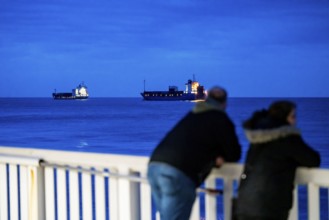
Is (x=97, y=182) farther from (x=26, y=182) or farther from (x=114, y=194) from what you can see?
(x=26, y=182)

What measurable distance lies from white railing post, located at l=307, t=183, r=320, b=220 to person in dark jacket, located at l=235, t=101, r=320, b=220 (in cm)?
12

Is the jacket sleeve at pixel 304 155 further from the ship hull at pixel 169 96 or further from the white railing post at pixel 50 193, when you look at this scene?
the ship hull at pixel 169 96

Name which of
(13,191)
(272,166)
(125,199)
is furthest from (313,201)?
(13,191)

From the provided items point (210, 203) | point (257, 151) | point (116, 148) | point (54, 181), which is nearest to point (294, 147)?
point (257, 151)

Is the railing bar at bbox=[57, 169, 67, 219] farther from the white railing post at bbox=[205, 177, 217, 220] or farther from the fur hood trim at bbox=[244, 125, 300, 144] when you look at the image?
the fur hood trim at bbox=[244, 125, 300, 144]

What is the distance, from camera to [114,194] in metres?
3.88

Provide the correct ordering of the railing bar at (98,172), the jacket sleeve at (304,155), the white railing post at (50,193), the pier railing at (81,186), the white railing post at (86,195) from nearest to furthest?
the jacket sleeve at (304,155)
the pier railing at (81,186)
the railing bar at (98,172)
the white railing post at (86,195)
the white railing post at (50,193)

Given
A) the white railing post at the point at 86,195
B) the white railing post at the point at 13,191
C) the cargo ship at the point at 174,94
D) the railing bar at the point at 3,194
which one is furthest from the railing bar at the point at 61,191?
the cargo ship at the point at 174,94

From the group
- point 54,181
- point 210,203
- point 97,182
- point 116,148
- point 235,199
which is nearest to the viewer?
point 235,199

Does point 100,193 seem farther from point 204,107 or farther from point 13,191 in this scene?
point 204,107

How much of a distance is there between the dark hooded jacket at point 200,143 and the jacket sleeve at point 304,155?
37 centimetres

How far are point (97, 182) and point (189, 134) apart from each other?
42.2 inches

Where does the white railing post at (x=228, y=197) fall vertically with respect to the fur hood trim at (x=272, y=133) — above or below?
below

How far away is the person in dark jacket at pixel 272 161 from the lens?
279 centimetres
